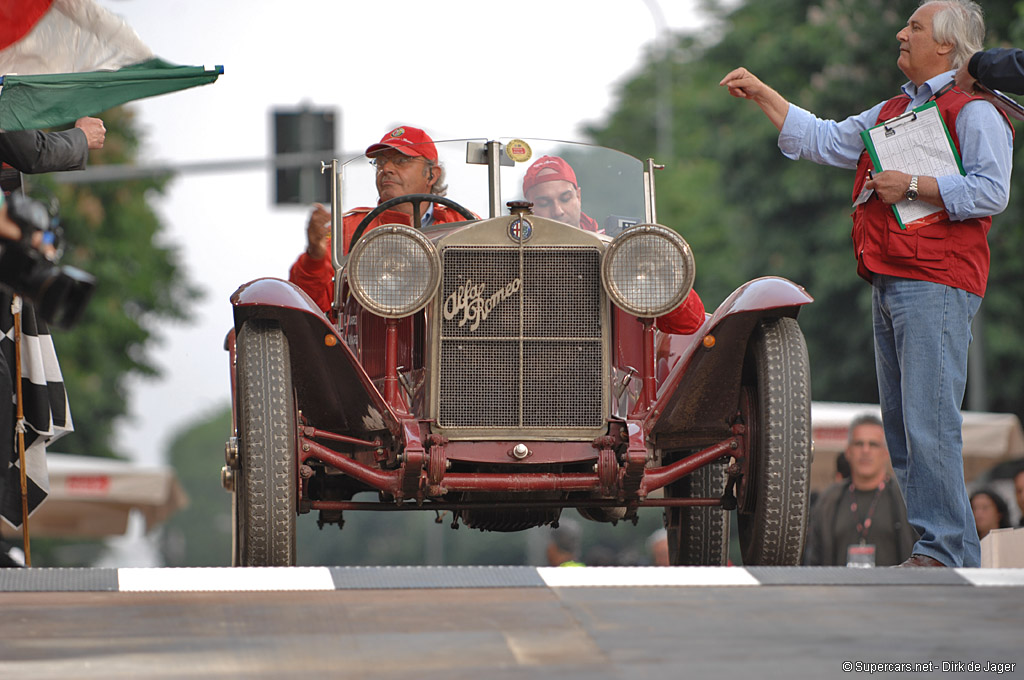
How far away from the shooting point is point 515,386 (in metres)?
6.25

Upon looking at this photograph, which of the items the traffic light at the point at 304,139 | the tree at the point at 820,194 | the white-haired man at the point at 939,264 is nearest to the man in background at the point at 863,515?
the white-haired man at the point at 939,264

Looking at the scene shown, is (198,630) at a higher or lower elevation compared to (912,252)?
lower

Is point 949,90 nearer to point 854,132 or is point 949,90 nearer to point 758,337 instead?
point 854,132

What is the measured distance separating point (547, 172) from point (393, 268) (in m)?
1.36

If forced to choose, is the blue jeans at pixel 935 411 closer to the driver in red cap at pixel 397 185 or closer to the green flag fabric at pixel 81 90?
the driver in red cap at pixel 397 185

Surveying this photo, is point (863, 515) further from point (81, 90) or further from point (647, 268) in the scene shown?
point (81, 90)

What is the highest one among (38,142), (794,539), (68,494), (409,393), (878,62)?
(878,62)

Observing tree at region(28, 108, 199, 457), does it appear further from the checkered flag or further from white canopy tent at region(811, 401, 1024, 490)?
the checkered flag

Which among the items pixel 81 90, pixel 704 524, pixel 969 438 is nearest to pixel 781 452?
pixel 704 524

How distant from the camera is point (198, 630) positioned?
11.6 ft

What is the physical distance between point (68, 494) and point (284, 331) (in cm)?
1173

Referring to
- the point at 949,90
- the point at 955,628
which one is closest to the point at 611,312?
the point at 949,90

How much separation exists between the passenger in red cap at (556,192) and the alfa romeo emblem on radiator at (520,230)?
717 mm

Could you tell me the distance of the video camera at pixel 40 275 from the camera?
396 cm
